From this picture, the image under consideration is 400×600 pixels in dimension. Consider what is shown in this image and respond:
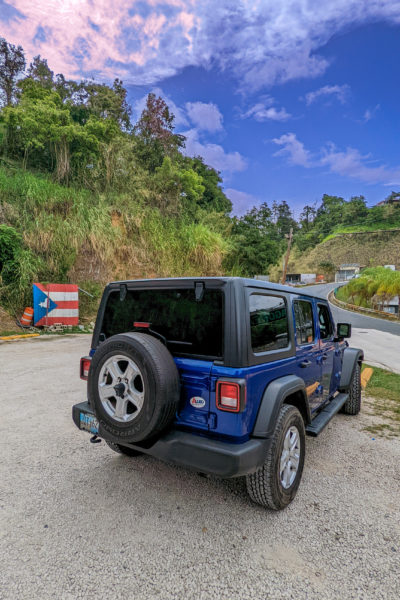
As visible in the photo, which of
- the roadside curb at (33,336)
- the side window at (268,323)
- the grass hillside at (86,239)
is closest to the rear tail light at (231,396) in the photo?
the side window at (268,323)

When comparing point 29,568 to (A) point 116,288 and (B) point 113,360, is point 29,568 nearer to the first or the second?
(B) point 113,360

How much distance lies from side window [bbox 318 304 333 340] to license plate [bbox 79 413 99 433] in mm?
2585

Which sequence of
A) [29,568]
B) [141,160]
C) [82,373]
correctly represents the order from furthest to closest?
1. [141,160]
2. [82,373]
3. [29,568]

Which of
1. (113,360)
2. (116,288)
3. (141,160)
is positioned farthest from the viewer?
(141,160)

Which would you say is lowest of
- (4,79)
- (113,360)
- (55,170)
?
(113,360)

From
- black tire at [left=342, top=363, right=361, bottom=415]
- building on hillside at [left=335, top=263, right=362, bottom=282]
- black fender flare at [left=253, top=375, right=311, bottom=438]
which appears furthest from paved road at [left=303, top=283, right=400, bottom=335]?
building on hillside at [left=335, top=263, right=362, bottom=282]

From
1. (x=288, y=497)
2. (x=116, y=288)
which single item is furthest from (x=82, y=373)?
(x=288, y=497)

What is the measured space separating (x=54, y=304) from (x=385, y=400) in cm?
1045

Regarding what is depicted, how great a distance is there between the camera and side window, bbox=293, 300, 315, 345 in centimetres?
295

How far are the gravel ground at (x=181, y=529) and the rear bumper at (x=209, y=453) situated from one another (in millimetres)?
479

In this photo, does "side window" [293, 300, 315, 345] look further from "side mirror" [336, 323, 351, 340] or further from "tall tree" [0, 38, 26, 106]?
"tall tree" [0, 38, 26, 106]

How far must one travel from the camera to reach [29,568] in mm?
1779

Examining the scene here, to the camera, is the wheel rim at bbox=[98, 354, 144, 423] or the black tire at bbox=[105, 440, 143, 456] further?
the black tire at bbox=[105, 440, 143, 456]

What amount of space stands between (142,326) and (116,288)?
1.89 feet
